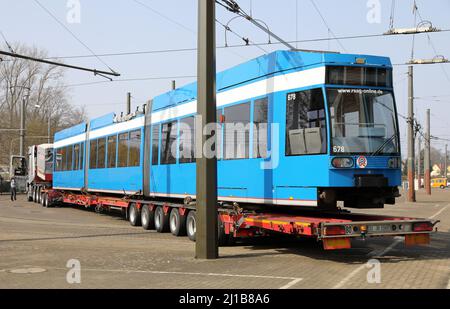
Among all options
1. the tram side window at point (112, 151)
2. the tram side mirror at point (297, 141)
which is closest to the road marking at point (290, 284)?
the tram side mirror at point (297, 141)

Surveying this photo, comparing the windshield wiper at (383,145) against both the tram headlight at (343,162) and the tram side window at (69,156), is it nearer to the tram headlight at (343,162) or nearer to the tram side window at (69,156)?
the tram headlight at (343,162)

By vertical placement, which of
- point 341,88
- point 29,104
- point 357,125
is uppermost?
point 29,104

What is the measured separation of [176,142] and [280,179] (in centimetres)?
513

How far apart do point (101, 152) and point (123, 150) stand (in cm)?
273

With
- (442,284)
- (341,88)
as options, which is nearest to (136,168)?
(341,88)

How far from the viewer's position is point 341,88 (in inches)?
411

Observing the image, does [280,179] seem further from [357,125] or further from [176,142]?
[176,142]

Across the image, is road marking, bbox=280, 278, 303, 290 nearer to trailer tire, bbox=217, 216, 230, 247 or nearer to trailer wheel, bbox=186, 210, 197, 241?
trailer tire, bbox=217, 216, 230, 247

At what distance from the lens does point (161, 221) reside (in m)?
16.6

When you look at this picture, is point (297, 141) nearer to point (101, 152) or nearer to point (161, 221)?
point (161, 221)

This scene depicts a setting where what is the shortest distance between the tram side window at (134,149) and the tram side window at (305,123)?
8226 millimetres

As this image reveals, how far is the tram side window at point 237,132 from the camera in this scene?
12.1 metres

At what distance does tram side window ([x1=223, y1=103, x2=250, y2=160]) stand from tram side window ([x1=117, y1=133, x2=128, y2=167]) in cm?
712
